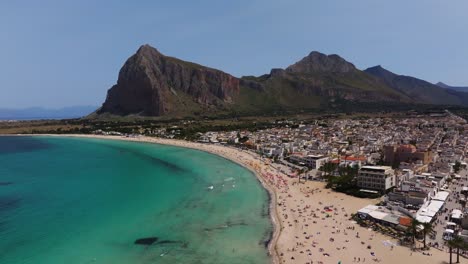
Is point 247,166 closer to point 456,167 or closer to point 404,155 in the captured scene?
point 404,155

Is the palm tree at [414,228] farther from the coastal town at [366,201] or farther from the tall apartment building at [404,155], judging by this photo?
the tall apartment building at [404,155]

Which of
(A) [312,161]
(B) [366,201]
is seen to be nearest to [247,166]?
(A) [312,161]

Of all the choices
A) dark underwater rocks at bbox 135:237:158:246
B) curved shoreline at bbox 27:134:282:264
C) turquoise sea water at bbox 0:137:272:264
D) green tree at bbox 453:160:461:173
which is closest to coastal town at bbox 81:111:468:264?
green tree at bbox 453:160:461:173

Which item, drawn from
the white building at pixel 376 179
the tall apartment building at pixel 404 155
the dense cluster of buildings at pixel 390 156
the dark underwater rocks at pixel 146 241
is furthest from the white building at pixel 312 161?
the dark underwater rocks at pixel 146 241

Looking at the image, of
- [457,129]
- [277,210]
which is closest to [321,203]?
[277,210]

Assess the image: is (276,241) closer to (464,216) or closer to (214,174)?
(464,216)

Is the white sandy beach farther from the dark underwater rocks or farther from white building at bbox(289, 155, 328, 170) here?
white building at bbox(289, 155, 328, 170)
